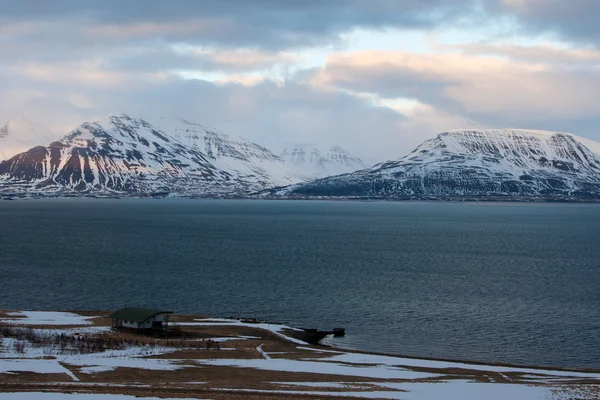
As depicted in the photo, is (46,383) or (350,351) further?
(350,351)

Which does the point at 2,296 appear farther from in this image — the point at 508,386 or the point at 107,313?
the point at 508,386

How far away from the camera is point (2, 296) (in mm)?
97188

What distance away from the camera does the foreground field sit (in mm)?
46688

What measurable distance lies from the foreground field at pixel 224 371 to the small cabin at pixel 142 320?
1.81 metres

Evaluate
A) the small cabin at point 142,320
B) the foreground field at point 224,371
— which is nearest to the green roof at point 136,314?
the small cabin at point 142,320

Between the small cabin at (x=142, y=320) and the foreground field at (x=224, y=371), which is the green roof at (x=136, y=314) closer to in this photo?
the small cabin at (x=142, y=320)

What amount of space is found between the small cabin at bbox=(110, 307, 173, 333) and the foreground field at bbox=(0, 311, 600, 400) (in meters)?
1.81

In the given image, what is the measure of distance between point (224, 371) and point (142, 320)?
1853 cm

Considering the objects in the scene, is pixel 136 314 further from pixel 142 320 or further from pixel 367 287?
pixel 367 287

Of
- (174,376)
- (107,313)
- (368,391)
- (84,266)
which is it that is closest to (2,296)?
(107,313)

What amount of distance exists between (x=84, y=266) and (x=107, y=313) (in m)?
48.6

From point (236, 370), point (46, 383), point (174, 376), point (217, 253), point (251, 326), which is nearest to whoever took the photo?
point (46, 383)

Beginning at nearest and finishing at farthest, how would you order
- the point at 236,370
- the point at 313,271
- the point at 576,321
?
the point at 236,370
the point at 576,321
the point at 313,271

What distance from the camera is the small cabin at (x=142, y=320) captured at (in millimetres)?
70812
